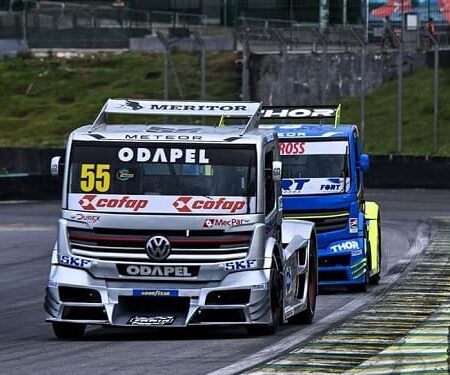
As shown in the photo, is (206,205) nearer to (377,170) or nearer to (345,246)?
(345,246)

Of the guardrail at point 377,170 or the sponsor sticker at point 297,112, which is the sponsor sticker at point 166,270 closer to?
the sponsor sticker at point 297,112

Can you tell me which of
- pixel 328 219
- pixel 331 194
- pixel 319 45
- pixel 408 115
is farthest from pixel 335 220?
pixel 408 115

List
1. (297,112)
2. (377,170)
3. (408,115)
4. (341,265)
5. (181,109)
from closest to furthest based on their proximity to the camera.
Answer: (181,109), (341,265), (297,112), (377,170), (408,115)

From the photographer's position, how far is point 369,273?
20.6 meters

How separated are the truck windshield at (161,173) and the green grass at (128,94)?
91.2 feet

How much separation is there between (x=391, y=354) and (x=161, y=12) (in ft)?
138

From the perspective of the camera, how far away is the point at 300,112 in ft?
71.5

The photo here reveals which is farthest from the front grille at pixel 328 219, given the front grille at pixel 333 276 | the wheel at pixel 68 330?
the wheel at pixel 68 330

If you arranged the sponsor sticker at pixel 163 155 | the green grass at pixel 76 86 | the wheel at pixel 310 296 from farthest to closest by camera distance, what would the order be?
the green grass at pixel 76 86
the wheel at pixel 310 296
the sponsor sticker at pixel 163 155

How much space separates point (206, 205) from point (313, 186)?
6173 mm

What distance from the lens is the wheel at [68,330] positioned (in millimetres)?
13969

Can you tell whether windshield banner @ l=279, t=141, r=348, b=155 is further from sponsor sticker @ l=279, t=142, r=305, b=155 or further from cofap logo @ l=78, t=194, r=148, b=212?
cofap logo @ l=78, t=194, r=148, b=212

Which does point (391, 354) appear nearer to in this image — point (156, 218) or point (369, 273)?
point (156, 218)

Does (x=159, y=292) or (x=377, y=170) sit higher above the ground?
(x=159, y=292)
